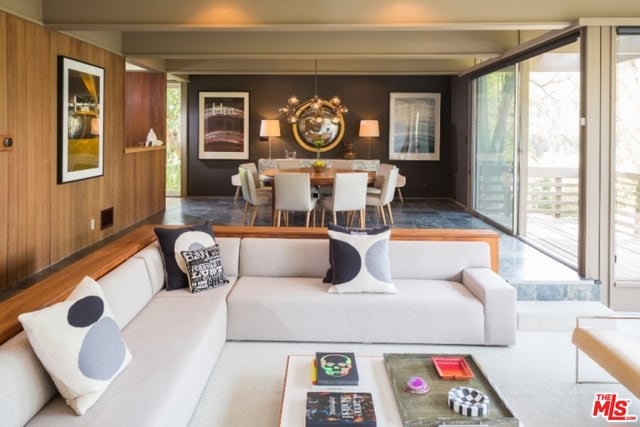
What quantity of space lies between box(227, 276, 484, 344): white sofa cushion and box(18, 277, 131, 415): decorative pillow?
1.43 meters

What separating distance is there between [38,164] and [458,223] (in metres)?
5.23

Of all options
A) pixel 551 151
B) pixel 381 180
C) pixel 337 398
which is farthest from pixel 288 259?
pixel 381 180

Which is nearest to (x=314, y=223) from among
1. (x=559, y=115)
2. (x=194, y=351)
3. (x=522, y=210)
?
(x=522, y=210)

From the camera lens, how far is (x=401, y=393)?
2.41 meters

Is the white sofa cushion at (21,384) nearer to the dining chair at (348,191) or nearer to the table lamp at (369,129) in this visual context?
the dining chair at (348,191)

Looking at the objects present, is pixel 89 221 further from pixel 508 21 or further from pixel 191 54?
pixel 508 21

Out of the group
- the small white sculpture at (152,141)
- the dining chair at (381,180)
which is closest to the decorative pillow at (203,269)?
the dining chair at (381,180)

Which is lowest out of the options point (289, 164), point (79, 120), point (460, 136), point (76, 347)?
point (76, 347)

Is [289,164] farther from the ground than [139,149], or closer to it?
closer to it

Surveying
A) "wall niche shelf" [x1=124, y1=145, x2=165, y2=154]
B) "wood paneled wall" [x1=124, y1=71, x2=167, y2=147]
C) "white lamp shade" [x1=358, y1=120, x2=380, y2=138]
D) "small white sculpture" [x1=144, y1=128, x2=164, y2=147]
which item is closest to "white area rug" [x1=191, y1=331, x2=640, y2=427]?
"wall niche shelf" [x1=124, y1=145, x2=165, y2=154]

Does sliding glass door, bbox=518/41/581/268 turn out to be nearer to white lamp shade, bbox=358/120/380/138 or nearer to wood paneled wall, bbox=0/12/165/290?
white lamp shade, bbox=358/120/380/138

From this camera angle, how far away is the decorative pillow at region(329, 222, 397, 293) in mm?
3836

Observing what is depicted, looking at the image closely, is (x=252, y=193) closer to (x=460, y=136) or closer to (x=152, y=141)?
(x=152, y=141)

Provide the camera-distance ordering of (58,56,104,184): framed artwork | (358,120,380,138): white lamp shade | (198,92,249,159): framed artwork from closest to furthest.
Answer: (58,56,104,184): framed artwork
(358,120,380,138): white lamp shade
(198,92,249,159): framed artwork
